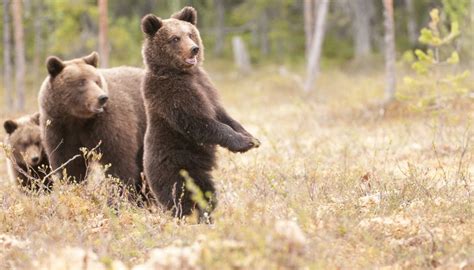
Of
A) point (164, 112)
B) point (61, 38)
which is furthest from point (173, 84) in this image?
point (61, 38)

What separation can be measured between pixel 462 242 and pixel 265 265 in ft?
5.88

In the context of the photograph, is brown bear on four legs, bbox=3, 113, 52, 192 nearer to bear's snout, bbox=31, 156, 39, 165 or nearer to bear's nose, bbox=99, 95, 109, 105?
bear's snout, bbox=31, 156, 39, 165

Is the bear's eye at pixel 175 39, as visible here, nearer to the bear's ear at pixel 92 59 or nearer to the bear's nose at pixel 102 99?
the bear's nose at pixel 102 99

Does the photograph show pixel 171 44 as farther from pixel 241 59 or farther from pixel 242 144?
pixel 241 59

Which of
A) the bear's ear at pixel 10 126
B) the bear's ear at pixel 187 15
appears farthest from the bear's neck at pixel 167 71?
the bear's ear at pixel 10 126

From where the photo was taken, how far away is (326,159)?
9891 mm

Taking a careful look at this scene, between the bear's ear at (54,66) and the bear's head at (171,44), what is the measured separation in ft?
4.55

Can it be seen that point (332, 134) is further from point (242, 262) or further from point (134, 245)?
point (242, 262)

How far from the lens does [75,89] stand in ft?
24.3

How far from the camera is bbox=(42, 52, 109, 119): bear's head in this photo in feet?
23.7

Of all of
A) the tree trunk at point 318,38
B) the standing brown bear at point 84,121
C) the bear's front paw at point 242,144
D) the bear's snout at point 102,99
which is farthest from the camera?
the tree trunk at point 318,38

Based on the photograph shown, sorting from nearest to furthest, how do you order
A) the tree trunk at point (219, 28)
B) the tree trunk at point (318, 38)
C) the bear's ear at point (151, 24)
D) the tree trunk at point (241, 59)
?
the bear's ear at point (151, 24) < the tree trunk at point (318, 38) < the tree trunk at point (241, 59) < the tree trunk at point (219, 28)

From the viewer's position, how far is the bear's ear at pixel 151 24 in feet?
21.3

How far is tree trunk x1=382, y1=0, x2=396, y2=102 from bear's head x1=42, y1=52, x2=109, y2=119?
378 inches
